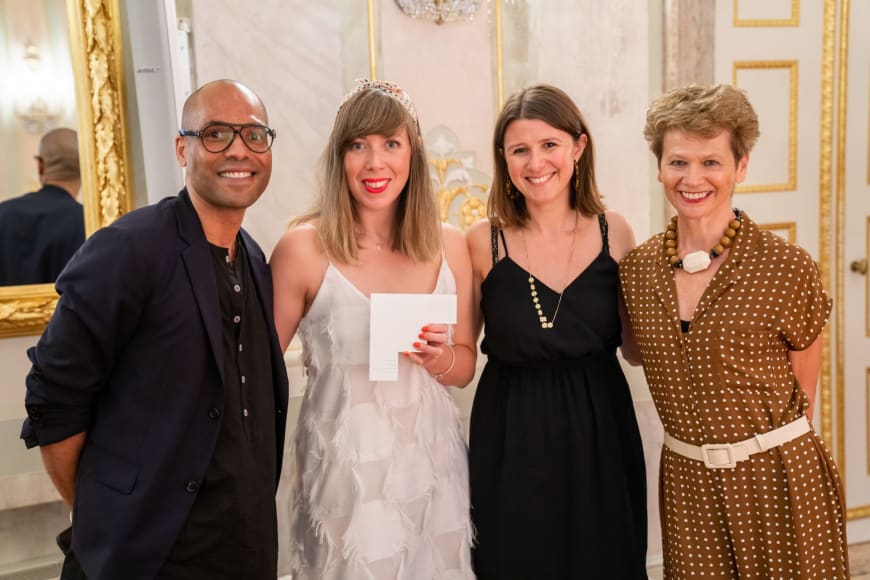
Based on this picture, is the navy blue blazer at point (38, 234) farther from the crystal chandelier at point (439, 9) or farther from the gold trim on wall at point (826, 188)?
the gold trim on wall at point (826, 188)

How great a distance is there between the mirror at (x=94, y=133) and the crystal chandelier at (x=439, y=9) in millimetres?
1192

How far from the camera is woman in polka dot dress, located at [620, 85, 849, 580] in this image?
2098 millimetres

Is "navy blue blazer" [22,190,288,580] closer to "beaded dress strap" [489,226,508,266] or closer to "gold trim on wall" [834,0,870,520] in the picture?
"beaded dress strap" [489,226,508,266]

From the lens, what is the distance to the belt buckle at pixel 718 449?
83.4 inches

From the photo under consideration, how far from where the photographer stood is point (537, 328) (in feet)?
7.77

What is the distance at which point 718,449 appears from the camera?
2.13 metres

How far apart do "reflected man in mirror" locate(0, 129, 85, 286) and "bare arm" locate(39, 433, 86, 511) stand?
4.47ft

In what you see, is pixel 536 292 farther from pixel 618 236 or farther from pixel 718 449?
pixel 718 449

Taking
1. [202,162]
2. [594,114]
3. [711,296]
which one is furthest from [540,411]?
[594,114]

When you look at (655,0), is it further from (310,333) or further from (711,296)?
(310,333)

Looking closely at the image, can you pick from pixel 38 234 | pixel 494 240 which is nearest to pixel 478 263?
pixel 494 240

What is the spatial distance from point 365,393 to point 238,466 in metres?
0.49

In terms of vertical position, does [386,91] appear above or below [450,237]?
above

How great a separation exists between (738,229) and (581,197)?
0.56 meters
